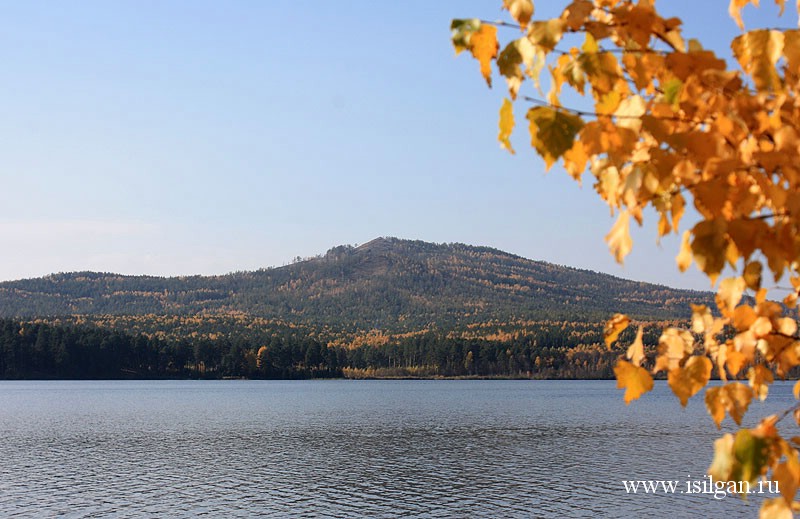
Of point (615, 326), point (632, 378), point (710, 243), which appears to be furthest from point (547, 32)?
point (615, 326)

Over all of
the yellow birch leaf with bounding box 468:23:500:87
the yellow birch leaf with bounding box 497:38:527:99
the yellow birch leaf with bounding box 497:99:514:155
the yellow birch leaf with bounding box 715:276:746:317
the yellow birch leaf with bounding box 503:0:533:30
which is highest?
the yellow birch leaf with bounding box 503:0:533:30

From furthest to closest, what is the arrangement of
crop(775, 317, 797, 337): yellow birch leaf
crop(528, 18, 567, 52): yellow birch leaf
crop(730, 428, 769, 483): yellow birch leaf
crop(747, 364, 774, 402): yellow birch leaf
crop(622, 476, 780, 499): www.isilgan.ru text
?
crop(622, 476, 780, 499): www.isilgan.ru text → crop(747, 364, 774, 402): yellow birch leaf → crop(775, 317, 797, 337): yellow birch leaf → crop(528, 18, 567, 52): yellow birch leaf → crop(730, 428, 769, 483): yellow birch leaf

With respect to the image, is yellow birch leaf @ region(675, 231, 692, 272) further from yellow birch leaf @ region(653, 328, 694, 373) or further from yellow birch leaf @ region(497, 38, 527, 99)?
yellow birch leaf @ region(497, 38, 527, 99)

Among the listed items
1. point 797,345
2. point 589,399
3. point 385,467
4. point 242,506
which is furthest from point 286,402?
point 797,345

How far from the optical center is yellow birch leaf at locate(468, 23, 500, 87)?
8.63 feet

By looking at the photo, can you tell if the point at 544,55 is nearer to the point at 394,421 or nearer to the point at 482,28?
the point at 482,28

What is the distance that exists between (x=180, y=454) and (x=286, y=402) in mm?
Result: 58461

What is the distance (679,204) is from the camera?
2525mm

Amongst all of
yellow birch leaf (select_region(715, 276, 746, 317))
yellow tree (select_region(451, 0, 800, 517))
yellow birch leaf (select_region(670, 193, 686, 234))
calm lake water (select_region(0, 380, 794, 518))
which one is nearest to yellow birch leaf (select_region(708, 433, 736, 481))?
yellow tree (select_region(451, 0, 800, 517))

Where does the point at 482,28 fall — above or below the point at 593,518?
above

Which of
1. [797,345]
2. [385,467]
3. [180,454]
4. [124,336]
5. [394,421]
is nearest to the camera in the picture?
[797,345]

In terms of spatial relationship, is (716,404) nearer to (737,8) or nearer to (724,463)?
(724,463)

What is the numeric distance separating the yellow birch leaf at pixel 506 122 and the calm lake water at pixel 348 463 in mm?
30968

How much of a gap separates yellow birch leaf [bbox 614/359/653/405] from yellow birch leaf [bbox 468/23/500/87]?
1.07m
